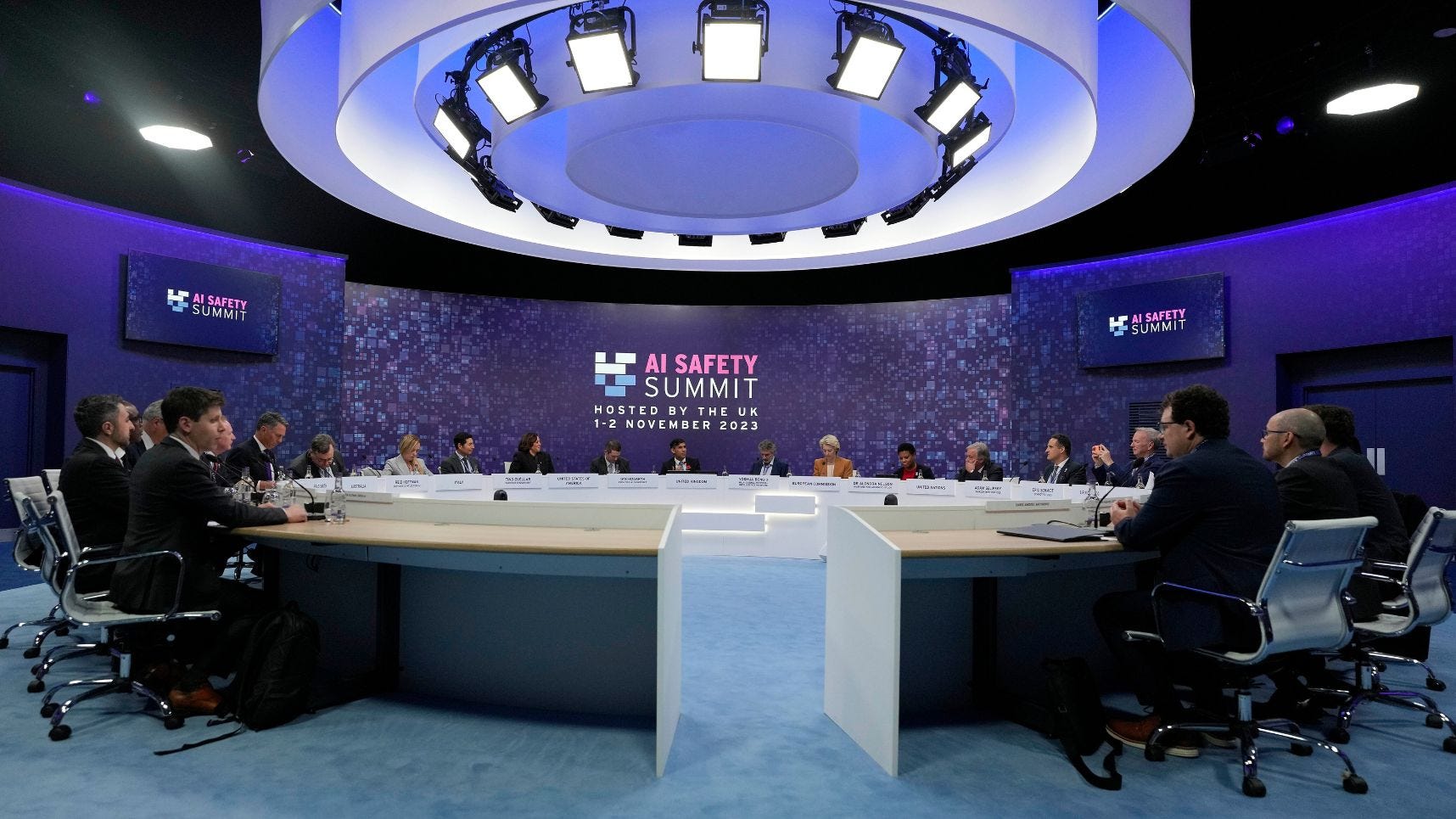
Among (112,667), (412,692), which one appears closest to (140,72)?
(112,667)

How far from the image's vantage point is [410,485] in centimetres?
601

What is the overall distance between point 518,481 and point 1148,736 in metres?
5.05

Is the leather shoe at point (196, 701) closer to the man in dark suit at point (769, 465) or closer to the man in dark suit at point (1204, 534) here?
the man in dark suit at point (1204, 534)

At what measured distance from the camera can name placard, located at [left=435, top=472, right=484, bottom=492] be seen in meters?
6.20

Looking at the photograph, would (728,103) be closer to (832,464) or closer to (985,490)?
(985,490)

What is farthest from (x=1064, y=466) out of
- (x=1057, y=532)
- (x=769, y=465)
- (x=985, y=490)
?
(x=1057, y=532)

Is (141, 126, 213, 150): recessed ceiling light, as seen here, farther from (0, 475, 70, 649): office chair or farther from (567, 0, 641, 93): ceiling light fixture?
(567, 0, 641, 93): ceiling light fixture

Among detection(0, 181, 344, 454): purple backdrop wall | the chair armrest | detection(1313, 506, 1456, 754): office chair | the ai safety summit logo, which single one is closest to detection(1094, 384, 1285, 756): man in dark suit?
detection(1313, 506, 1456, 754): office chair

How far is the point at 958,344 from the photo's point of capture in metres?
9.73

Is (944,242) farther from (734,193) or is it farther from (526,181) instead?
(526,181)

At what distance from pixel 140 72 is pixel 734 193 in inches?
166

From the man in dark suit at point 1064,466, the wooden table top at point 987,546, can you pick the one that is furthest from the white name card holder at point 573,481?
the wooden table top at point 987,546

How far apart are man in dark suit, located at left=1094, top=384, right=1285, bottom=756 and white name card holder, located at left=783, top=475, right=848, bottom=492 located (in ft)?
13.5

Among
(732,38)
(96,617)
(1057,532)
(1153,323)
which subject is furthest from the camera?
(1153,323)
